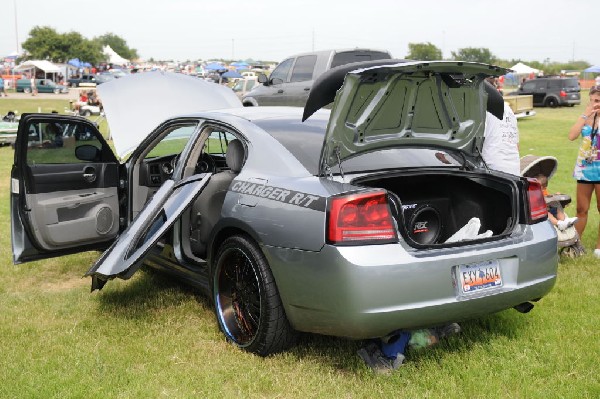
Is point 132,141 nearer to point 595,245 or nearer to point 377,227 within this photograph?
point 377,227

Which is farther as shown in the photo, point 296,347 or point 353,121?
point 296,347

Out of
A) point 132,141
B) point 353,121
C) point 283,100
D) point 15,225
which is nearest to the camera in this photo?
point 353,121

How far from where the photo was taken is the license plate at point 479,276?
138 inches

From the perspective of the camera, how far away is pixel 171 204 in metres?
4.28

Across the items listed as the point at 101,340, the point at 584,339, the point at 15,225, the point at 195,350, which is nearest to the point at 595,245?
the point at 584,339

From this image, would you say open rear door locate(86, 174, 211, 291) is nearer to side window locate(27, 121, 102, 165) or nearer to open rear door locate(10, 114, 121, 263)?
open rear door locate(10, 114, 121, 263)

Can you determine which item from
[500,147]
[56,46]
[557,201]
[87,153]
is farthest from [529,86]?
[56,46]

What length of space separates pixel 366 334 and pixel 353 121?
1.17 m

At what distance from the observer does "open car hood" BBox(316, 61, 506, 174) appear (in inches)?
139

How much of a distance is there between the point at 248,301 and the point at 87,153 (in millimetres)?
2044

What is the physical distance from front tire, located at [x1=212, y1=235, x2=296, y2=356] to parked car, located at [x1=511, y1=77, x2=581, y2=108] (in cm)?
3072

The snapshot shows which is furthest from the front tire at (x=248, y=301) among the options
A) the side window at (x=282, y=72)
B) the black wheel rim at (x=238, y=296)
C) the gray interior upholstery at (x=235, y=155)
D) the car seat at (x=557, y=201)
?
the side window at (x=282, y=72)

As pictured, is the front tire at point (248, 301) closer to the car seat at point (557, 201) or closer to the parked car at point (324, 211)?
the parked car at point (324, 211)

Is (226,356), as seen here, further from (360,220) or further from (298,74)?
(298,74)
